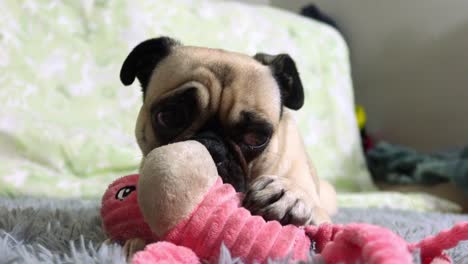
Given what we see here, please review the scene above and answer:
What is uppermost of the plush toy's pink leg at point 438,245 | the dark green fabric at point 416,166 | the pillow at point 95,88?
the plush toy's pink leg at point 438,245

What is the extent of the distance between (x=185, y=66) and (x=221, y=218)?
657 mm

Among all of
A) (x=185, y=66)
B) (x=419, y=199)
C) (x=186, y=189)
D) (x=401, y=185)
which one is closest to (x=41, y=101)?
(x=185, y=66)

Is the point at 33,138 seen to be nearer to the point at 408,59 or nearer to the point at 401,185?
the point at 401,185

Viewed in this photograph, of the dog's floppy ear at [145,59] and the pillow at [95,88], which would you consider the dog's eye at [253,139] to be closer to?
the dog's floppy ear at [145,59]

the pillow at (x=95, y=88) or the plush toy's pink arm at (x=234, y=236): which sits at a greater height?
the plush toy's pink arm at (x=234, y=236)

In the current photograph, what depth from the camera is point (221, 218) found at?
79 cm

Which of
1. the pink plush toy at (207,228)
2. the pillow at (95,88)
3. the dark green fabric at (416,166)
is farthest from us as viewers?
the dark green fabric at (416,166)

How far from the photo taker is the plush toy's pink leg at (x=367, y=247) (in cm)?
60

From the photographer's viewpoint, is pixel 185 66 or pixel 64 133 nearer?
pixel 185 66

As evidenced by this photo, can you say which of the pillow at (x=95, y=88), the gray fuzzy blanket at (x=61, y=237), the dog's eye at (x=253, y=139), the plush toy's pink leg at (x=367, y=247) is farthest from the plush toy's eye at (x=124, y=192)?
the pillow at (x=95, y=88)

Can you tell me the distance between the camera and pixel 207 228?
2.56ft

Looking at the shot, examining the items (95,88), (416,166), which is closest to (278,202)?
(95,88)

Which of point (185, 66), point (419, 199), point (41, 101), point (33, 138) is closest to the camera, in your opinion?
point (185, 66)

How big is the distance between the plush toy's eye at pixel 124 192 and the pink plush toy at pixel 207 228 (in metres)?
0.24
